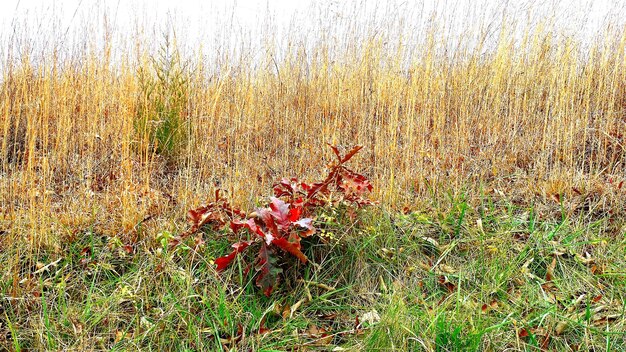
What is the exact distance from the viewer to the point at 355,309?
1866 millimetres

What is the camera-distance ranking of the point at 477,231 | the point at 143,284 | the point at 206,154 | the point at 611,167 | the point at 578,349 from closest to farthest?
the point at 578,349 → the point at 143,284 → the point at 477,231 → the point at 611,167 → the point at 206,154

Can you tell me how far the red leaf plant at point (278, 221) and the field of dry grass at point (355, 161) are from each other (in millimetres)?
149

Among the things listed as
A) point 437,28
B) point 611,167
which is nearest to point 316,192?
point 611,167

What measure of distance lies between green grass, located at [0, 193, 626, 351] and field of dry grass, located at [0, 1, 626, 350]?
1 cm

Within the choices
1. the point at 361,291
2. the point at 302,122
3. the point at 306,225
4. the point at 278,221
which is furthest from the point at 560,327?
the point at 302,122

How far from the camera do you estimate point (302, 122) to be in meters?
3.59

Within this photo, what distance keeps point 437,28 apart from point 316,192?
86.0 inches

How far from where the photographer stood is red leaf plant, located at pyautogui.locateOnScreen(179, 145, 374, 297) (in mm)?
1798

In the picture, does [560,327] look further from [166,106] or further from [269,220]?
[166,106]

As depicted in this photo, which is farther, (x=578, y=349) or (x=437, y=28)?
(x=437, y=28)

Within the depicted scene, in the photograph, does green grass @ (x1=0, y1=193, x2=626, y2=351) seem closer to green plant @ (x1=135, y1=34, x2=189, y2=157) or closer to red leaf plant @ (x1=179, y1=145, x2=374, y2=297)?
red leaf plant @ (x1=179, y1=145, x2=374, y2=297)

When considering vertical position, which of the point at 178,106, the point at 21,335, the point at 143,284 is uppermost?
the point at 178,106

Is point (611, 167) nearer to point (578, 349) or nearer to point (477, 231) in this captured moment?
point (477, 231)

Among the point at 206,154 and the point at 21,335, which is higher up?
the point at 206,154
